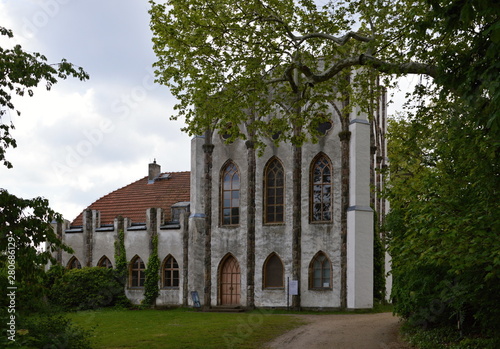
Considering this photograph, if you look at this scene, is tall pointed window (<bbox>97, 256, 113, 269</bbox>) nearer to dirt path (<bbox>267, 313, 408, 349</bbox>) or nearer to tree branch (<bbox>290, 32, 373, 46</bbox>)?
dirt path (<bbox>267, 313, 408, 349</bbox>)

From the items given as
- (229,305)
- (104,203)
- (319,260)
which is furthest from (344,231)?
(104,203)

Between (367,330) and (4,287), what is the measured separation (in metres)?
12.0

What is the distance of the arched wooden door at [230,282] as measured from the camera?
1077 inches

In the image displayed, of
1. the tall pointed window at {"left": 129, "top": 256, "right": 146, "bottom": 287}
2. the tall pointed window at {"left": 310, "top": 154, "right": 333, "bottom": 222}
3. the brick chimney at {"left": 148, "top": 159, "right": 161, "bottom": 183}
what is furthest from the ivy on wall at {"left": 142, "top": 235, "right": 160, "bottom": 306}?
the tall pointed window at {"left": 310, "top": 154, "right": 333, "bottom": 222}

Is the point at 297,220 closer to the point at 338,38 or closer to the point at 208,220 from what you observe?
the point at 208,220

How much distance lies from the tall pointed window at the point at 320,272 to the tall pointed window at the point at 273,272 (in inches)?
60.8

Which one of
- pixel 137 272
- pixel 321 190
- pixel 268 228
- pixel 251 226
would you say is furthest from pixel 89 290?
pixel 321 190

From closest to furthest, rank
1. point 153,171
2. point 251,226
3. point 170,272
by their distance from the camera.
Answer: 1. point 251,226
2. point 170,272
3. point 153,171

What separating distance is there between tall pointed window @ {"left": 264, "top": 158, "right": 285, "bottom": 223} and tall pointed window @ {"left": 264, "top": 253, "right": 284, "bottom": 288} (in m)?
1.90

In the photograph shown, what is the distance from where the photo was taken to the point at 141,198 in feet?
109

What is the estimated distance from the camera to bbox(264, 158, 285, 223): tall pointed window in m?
27.0

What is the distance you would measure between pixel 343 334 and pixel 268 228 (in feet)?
34.1

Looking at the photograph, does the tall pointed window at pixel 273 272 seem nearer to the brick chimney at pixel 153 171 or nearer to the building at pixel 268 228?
the building at pixel 268 228

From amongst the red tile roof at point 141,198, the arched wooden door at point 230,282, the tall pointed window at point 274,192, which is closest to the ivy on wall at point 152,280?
the red tile roof at point 141,198
